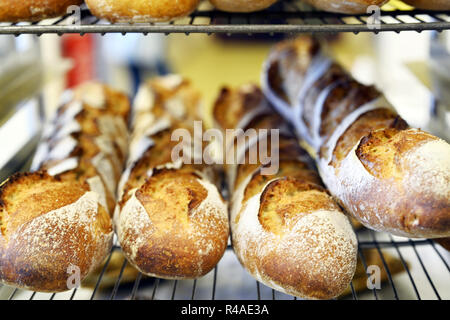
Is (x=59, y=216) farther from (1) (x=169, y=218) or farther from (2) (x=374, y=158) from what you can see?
(2) (x=374, y=158)

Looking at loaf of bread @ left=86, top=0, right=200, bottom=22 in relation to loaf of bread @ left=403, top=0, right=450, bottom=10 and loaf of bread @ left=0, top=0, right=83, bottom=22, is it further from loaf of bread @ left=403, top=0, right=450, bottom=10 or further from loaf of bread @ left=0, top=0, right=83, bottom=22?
loaf of bread @ left=403, top=0, right=450, bottom=10

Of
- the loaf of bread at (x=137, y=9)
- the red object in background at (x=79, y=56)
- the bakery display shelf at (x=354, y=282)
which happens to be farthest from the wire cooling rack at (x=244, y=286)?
the red object in background at (x=79, y=56)

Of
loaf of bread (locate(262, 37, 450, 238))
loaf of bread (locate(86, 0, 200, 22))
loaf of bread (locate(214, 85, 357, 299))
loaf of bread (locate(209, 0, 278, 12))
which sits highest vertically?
loaf of bread (locate(86, 0, 200, 22))

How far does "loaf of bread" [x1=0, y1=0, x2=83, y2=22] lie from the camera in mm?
1165

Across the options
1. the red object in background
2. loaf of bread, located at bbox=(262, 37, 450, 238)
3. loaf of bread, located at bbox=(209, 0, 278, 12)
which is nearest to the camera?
loaf of bread, located at bbox=(262, 37, 450, 238)

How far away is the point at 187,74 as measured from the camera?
3.48 meters

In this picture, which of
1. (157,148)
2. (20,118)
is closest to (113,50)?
(20,118)

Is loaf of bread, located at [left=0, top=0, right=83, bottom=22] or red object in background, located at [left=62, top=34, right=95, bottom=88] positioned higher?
loaf of bread, located at [left=0, top=0, right=83, bottom=22]

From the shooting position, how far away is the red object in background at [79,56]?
288 cm

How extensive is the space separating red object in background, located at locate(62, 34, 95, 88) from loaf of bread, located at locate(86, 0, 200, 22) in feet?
5.81

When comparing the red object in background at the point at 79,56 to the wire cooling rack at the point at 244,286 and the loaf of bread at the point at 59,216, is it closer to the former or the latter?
the loaf of bread at the point at 59,216

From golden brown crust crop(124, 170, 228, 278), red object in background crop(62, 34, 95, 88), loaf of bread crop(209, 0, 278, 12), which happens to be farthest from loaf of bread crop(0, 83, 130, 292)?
red object in background crop(62, 34, 95, 88)

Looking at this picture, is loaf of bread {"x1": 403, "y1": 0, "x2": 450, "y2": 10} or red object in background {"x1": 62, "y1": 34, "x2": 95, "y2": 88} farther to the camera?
red object in background {"x1": 62, "y1": 34, "x2": 95, "y2": 88}
